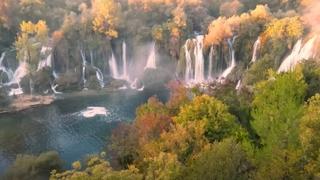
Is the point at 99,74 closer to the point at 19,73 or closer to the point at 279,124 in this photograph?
the point at 19,73

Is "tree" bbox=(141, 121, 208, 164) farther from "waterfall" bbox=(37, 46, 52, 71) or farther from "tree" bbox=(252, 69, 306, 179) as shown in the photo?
"waterfall" bbox=(37, 46, 52, 71)

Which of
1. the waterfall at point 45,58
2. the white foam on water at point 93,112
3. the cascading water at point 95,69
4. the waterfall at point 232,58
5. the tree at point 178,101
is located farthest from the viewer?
the waterfall at point 45,58

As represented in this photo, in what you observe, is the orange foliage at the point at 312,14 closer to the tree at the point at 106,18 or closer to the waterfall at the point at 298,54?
the waterfall at the point at 298,54

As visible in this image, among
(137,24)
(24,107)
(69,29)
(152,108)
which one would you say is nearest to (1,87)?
(24,107)

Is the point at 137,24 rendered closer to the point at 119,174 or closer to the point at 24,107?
the point at 24,107

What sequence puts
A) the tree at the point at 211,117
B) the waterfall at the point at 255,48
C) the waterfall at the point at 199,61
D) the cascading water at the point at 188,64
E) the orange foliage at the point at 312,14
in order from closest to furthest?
the tree at the point at 211,117, the orange foliage at the point at 312,14, the waterfall at the point at 255,48, the waterfall at the point at 199,61, the cascading water at the point at 188,64

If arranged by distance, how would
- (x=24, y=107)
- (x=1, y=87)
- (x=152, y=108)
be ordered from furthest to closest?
1. (x=1, y=87)
2. (x=24, y=107)
3. (x=152, y=108)

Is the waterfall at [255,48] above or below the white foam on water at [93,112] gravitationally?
above

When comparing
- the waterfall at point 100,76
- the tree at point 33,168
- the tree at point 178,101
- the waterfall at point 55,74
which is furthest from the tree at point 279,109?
the waterfall at point 55,74

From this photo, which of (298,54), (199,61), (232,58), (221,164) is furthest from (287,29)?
(221,164)
